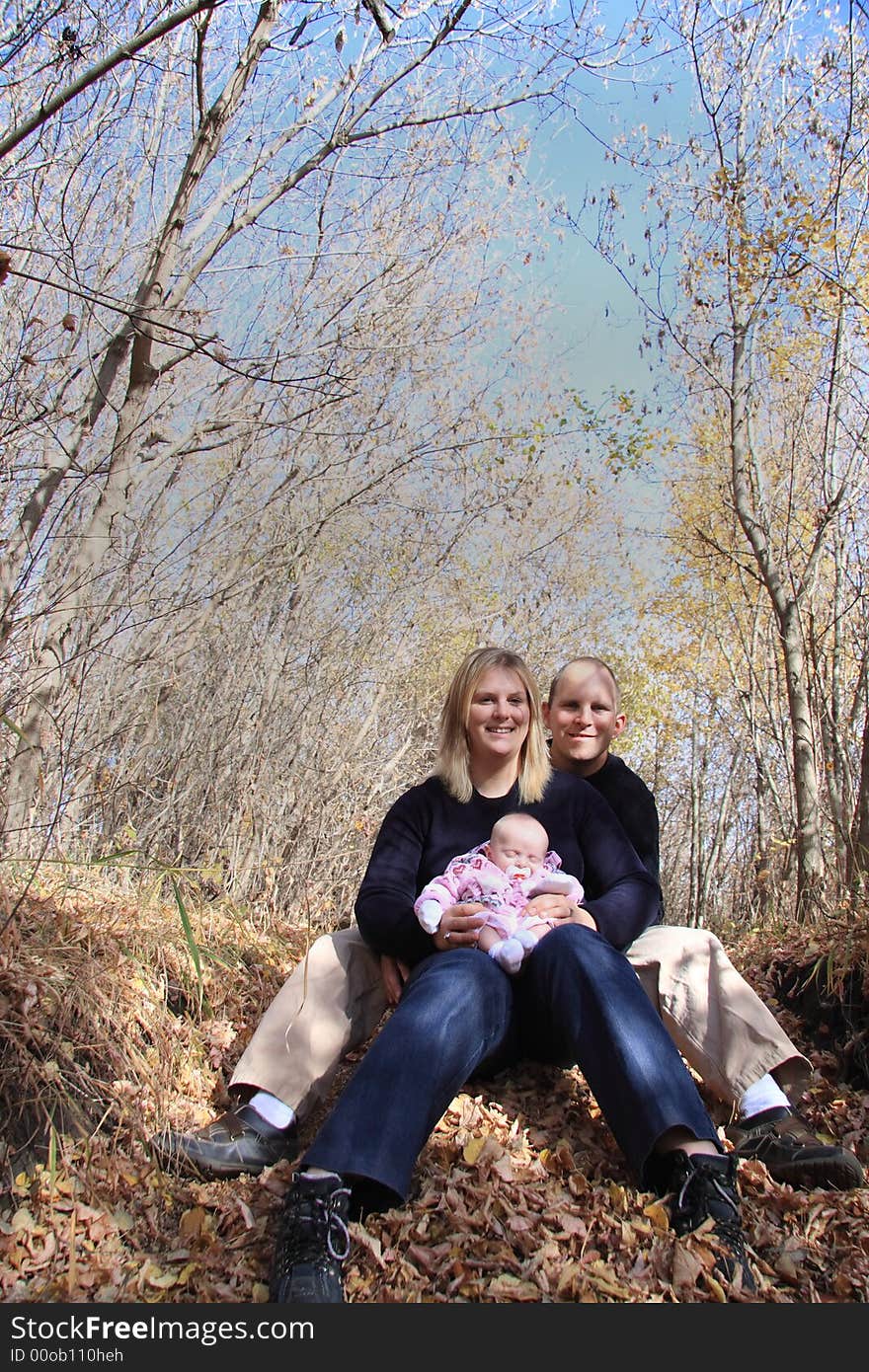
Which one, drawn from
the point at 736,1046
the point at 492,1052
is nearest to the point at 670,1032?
the point at 736,1046

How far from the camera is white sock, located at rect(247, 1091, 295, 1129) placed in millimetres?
2107

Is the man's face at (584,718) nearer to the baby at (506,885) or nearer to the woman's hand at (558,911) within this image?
the baby at (506,885)

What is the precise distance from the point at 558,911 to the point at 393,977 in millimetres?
446

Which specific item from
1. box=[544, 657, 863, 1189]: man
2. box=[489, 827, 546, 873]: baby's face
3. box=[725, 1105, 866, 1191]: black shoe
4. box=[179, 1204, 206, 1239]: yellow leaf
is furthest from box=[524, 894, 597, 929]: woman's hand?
box=[179, 1204, 206, 1239]: yellow leaf

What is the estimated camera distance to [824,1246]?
180 cm

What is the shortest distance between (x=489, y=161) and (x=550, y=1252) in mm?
5681

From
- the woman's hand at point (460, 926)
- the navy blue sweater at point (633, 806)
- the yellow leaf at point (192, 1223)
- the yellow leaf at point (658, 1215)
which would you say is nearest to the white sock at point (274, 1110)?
the yellow leaf at point (192, 1223)

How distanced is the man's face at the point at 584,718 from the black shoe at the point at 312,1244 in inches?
59.3

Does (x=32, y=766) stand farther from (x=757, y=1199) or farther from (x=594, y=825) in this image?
(x=757, y=1199)

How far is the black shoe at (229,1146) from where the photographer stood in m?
2.03

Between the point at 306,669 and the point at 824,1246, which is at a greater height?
the point at 306,669

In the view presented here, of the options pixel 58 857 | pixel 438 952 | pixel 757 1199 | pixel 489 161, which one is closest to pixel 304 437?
pixel 489 161

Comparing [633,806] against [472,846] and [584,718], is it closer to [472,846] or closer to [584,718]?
[584,718]

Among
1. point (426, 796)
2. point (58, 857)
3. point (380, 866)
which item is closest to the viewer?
point (380, 866)
